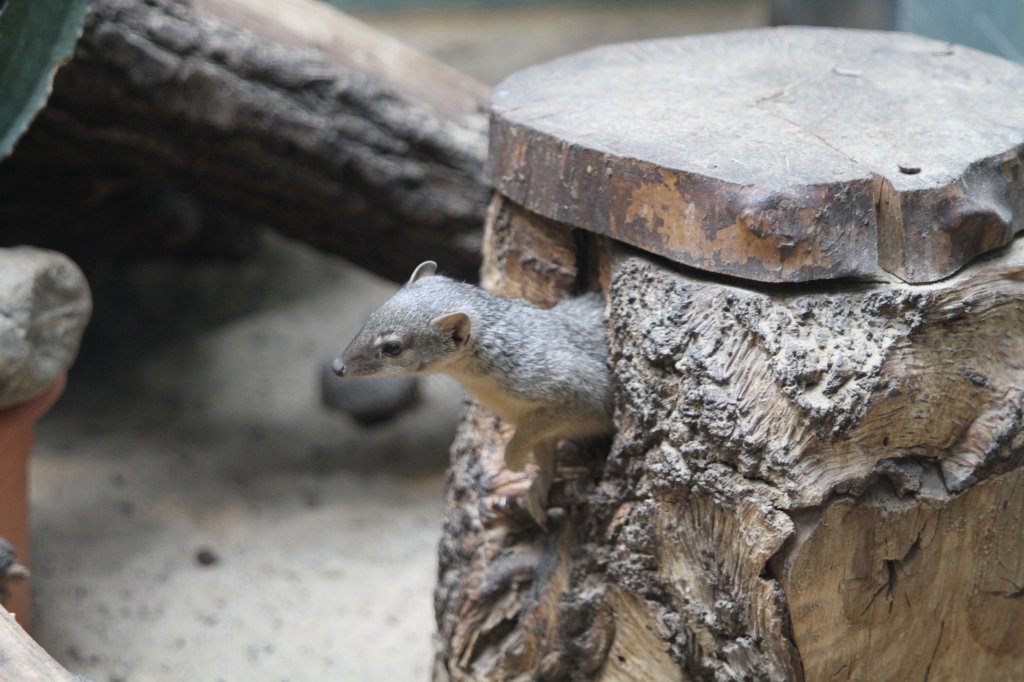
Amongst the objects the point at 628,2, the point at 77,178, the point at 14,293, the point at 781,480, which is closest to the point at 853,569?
the point at 781,480

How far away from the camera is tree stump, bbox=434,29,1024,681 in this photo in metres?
2.08

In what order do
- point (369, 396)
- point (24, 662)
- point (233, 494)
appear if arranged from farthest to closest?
point (369, 396) < point (233, 494) < point (24, 662)

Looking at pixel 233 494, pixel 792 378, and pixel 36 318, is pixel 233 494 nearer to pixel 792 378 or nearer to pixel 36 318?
pixel 36 318

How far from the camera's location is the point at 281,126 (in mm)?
3861

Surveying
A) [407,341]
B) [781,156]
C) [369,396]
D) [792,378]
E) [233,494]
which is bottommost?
[233,494]

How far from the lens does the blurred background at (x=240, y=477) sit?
3508 mm

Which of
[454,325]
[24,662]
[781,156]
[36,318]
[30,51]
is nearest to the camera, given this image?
[24,662]

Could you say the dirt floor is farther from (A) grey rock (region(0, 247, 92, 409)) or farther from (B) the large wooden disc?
(B) the large wooden disc

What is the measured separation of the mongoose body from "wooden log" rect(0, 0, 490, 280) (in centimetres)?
152

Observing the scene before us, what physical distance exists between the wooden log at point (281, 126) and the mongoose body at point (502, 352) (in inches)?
59.8

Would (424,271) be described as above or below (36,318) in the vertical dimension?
above

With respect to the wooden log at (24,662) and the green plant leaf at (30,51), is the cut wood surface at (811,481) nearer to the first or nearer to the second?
the wooden log at (24,662)

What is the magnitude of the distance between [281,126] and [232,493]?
57.6 inches

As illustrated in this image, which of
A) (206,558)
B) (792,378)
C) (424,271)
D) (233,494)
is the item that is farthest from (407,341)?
(233,494)
